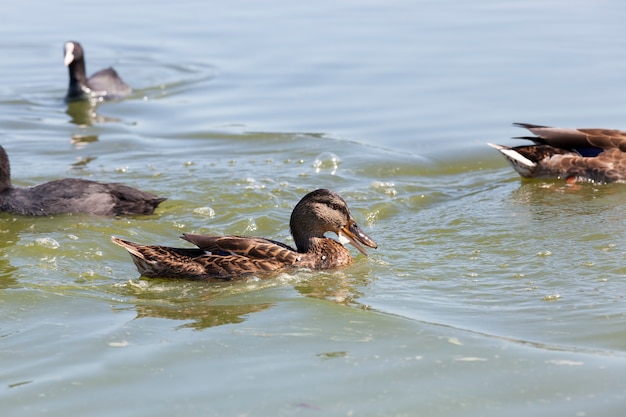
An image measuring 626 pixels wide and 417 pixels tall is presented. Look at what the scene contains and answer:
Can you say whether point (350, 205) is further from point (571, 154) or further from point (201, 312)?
point (201, 312)

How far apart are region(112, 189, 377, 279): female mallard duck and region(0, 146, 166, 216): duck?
2.10m

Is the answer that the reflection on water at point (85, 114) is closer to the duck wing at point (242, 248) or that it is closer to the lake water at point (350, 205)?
the lake water at point (350, 205)

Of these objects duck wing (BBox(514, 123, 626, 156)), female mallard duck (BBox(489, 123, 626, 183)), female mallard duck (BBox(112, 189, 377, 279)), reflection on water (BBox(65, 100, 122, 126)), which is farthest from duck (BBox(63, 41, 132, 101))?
female mallard duck (BBox(112, 189, 377, 279))

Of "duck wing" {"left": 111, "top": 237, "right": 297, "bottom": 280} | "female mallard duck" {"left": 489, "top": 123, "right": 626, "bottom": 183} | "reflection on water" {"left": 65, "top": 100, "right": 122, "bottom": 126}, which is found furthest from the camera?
"reflection on water" {"left": 65, "top": 100, "right": 122, "bottom": 126}

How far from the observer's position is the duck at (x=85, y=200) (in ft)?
36.7

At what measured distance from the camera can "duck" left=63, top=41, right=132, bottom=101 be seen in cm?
1820

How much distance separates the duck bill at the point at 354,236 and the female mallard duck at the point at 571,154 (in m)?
3.38

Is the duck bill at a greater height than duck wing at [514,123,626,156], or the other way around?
duck wing at [514,123,626,156]

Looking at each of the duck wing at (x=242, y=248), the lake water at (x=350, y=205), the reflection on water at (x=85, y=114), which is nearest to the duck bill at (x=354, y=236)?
the lake water at (x=350, y=205)

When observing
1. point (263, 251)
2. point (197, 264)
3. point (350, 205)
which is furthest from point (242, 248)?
point (350, 205)

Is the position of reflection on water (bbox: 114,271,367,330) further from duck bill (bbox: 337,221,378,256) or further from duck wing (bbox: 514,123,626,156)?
duck wing (bbox: 514,123,626,156)

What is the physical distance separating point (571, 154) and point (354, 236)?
3.94 m

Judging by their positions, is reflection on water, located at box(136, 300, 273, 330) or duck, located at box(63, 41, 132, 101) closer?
reflection on water, located at box(136, 300, 273, 330)

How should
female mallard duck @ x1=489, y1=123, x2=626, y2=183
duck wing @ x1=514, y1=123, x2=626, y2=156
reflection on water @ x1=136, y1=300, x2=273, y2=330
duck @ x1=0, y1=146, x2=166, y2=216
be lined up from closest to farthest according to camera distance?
1. reflection on water @ x1=136, y1=300, x2=273, y2=330
2. duck @ x1=0, y1=146, x2=166, y2=216
3. female mallard duck @ x1=489, y1=123, x2=626, y2=183
4. duck wing @ x1=514, y1=123, x2=626, y2=156
